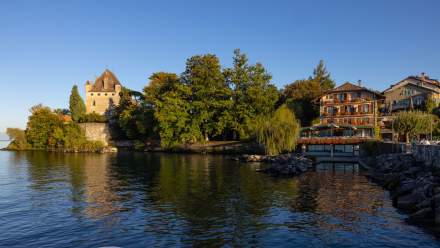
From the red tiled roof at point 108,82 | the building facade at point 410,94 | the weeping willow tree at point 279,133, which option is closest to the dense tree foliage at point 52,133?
the red tiled roof at point 108,82

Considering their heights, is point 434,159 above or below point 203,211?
above

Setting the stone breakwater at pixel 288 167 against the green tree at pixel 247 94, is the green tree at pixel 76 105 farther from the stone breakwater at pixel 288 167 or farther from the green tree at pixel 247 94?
the stone breakwater at pixel 288 167

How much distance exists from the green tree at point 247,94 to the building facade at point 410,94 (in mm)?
32242

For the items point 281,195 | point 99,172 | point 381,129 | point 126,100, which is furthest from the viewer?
point 126,100

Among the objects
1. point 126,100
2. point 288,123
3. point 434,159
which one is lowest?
point 434,159

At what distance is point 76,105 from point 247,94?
6235 centimetres

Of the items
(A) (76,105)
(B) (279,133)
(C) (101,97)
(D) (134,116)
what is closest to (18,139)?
(A) (76,105)

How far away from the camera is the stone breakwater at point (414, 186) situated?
22953 millimetres

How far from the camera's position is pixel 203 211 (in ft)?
85.0

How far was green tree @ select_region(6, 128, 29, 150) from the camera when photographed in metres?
115

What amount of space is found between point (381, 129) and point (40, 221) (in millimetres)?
78728

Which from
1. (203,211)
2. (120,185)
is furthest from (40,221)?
(120,185)

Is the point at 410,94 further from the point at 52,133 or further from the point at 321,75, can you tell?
the point at 52,133

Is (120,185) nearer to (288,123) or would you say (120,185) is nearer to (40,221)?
(40,221)
